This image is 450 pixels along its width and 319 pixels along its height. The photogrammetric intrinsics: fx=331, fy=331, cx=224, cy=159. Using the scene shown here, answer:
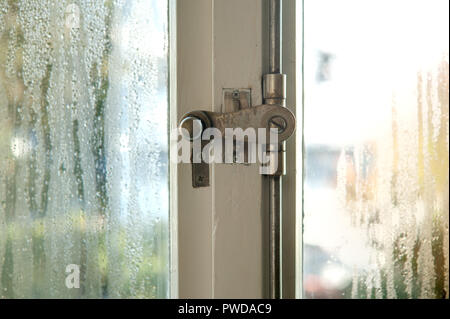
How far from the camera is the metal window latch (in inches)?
17.5

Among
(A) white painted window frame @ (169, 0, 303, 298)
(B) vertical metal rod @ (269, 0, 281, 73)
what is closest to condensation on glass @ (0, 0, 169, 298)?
(A) white painted window frame @ (169, 0, 303, 298)

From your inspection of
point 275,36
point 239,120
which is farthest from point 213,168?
point 275,36

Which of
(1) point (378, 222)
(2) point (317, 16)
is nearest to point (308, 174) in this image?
(1) point (378, 222)

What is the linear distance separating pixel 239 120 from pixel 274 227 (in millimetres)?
159

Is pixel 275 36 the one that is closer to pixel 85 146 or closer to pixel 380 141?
pixel 380 141

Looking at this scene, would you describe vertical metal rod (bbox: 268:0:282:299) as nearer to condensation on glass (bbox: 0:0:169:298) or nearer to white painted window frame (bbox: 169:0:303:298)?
white painted window frame (bbox: 169:0:303:298)

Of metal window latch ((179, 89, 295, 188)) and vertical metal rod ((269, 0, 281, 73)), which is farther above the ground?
vertical metal rod ((269, 0, 281, 73))

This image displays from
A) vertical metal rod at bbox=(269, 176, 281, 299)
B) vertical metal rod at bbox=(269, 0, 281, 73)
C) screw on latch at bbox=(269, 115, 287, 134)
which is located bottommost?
vertical metal rod at bbox=(269, 176, 281, 299)

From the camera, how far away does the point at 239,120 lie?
1.49 ft

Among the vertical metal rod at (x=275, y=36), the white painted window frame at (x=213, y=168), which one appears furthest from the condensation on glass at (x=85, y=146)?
the vertical metal rod at (x=275, y=36)
